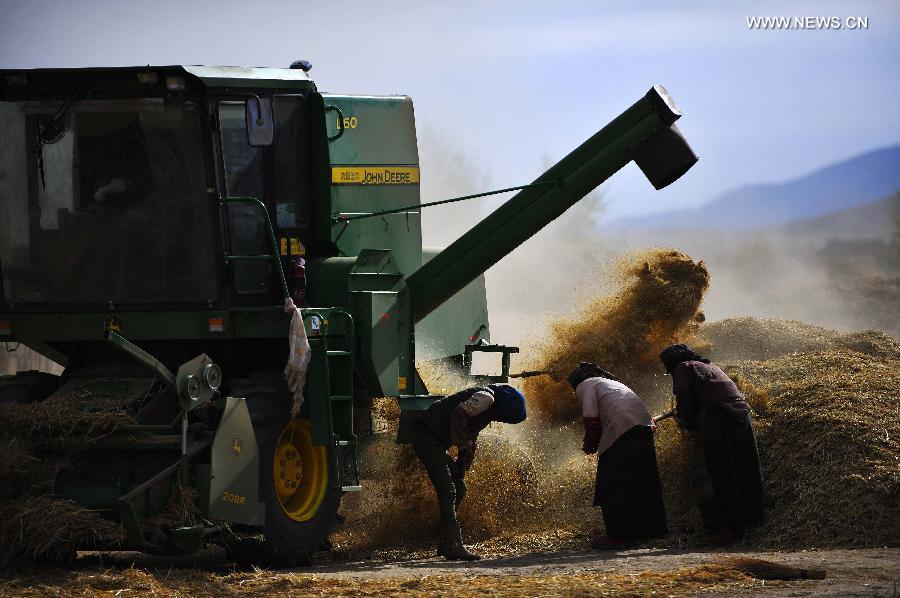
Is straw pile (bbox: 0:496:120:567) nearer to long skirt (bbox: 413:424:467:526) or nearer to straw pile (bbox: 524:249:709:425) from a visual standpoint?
long skirt (bbox: 413:424:467:526)

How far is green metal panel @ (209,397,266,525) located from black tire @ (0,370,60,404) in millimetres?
1703

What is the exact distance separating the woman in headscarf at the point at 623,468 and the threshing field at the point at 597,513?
0.24 meters

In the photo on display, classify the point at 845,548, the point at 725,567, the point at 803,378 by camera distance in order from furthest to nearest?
the point at 803,378
the point at 845,548
the point at 725,567

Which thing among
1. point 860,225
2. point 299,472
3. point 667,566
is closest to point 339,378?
point 299,472

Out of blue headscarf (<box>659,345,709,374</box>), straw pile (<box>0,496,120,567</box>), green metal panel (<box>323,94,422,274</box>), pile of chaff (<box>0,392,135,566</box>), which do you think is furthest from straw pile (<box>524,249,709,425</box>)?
straw pile (<box>0,496,120,567</box>)

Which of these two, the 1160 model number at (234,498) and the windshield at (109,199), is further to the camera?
the windshield at (109,199)

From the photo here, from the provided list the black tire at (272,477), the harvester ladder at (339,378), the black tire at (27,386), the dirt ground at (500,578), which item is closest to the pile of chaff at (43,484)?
the dirt ground at (500,578)

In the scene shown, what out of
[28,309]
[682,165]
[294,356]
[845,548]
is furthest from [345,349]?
[845,548]

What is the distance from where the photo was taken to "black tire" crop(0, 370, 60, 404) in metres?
10.2

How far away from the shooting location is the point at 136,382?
10023 millimetres

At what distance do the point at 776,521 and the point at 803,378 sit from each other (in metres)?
2.16

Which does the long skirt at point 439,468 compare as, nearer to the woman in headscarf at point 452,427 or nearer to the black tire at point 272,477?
the woman in headscarf at point 452,427

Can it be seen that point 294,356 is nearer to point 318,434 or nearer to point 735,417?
point 318,434

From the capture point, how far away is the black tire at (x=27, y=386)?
10.2 meters
